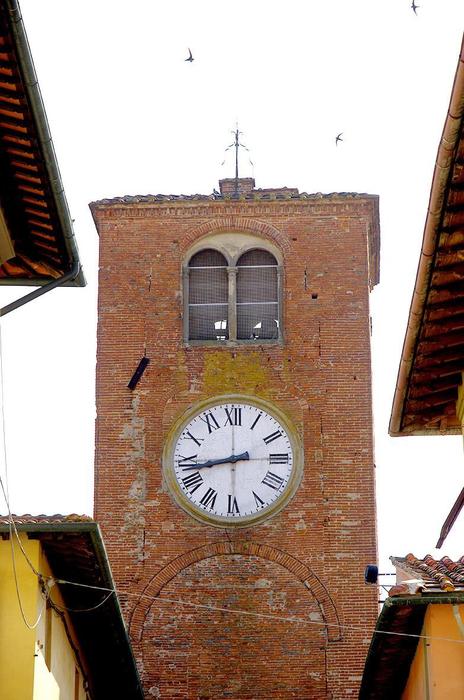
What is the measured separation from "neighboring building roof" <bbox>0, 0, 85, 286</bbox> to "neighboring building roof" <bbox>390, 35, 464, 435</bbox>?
269 centimetres

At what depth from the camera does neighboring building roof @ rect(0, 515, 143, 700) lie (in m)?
16.5

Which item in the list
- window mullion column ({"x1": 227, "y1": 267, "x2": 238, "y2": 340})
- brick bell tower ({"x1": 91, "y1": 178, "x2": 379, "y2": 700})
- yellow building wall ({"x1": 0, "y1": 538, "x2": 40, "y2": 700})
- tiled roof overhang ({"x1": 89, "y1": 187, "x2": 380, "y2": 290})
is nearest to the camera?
yellow building wall ({"x1": 0, "y1": 538, "x2": 40, "y2": 700})

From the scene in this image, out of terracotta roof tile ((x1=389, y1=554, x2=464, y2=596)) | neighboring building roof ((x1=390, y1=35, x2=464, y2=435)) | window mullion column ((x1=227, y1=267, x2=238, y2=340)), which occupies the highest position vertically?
window mullion column ((x1=227, y1=267, x2=238, y2=340))

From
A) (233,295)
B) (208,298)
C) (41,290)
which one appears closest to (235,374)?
(233,295)

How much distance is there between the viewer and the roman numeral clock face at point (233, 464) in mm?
25625

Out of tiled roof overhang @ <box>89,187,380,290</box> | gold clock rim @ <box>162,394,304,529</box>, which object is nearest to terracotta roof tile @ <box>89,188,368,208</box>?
tiled roof overhang @ <box>89,187,380,290</box>

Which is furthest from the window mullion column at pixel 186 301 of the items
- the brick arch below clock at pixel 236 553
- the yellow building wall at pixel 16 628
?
the yellow building wall at pixel 16 628

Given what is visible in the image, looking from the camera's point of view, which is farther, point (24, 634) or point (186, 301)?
point (186, 301)

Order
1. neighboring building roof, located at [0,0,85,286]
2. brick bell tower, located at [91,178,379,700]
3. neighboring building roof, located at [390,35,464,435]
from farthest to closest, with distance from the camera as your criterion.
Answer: brick bell tower, located at [91,178,379,700] < neighboring building roof, located at [0,0,85,286] < neighboring building roof, located at [390,35,464,435]

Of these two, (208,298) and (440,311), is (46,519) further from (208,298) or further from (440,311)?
(208,298)

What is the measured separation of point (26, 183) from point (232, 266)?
12.9 metres

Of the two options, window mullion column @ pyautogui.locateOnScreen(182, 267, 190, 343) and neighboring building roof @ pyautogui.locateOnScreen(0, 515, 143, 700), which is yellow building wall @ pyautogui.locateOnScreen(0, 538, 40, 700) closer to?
neighboring building roof @ pyautogui.locateOnScreen(0, 515, 143, 700)

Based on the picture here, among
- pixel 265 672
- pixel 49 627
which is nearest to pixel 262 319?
pixel 265 672

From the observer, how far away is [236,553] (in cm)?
2547
